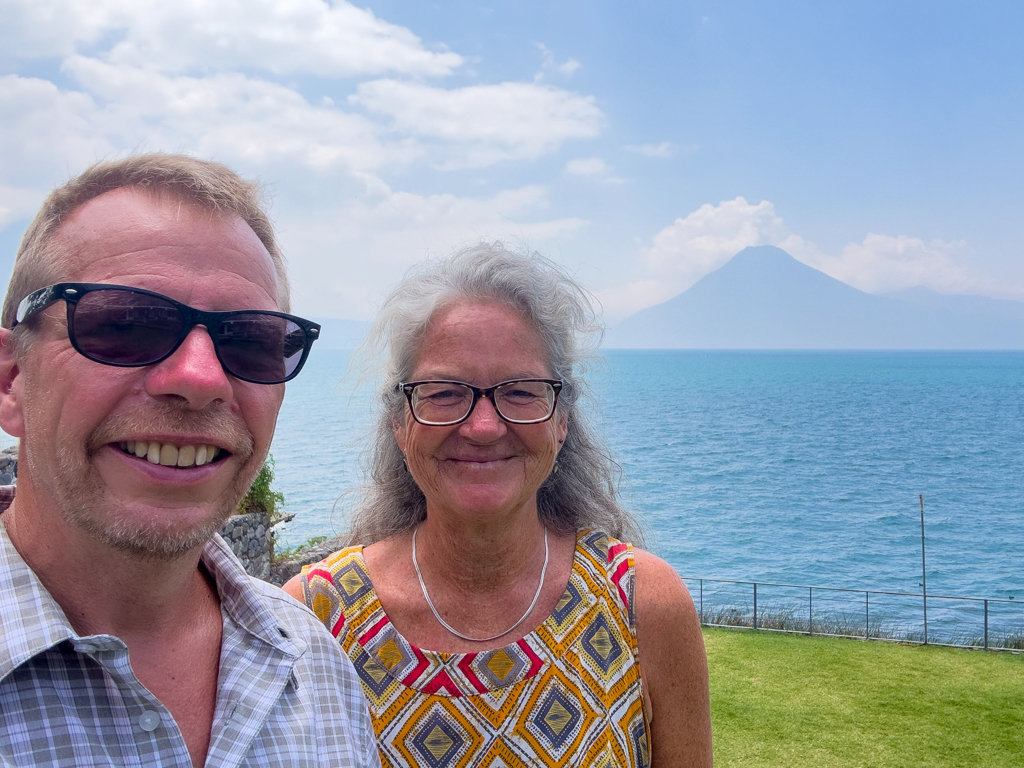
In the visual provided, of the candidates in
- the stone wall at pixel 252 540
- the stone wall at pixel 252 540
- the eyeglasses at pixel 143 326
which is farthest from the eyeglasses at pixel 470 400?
the stone wall at pixel 252 540

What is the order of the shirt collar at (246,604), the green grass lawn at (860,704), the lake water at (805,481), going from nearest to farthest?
the shirt collar at (246,604), the green grass lawn at (860,704), the lake water at (805,481)

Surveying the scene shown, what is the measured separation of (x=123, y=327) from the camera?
1216mm

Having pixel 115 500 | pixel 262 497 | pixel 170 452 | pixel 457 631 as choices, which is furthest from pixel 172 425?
pixel 262 497

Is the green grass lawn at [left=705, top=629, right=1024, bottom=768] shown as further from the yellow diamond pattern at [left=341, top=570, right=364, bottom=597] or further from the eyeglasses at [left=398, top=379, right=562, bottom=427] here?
the eyeglasses at [left=398, top=379, right=562, bottom=427]

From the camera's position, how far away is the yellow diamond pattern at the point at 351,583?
83.0 inches

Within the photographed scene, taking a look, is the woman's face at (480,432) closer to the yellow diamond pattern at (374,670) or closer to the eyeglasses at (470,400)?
the eyeglasses at (470,400)

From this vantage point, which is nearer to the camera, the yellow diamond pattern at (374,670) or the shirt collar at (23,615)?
the shirt collar at (23,615)

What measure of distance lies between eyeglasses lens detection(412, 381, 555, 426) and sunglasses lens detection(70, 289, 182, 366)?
0.85 metres

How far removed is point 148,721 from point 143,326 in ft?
2.12

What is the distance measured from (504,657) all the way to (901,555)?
4746 centimetres

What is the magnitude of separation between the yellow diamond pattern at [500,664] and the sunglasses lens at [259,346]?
3.27 feet

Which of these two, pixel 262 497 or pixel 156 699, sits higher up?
pixel 156 699

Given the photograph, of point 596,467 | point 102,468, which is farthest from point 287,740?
point 596,467

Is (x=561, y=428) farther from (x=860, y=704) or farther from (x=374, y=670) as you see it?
(x=860, y=704)
